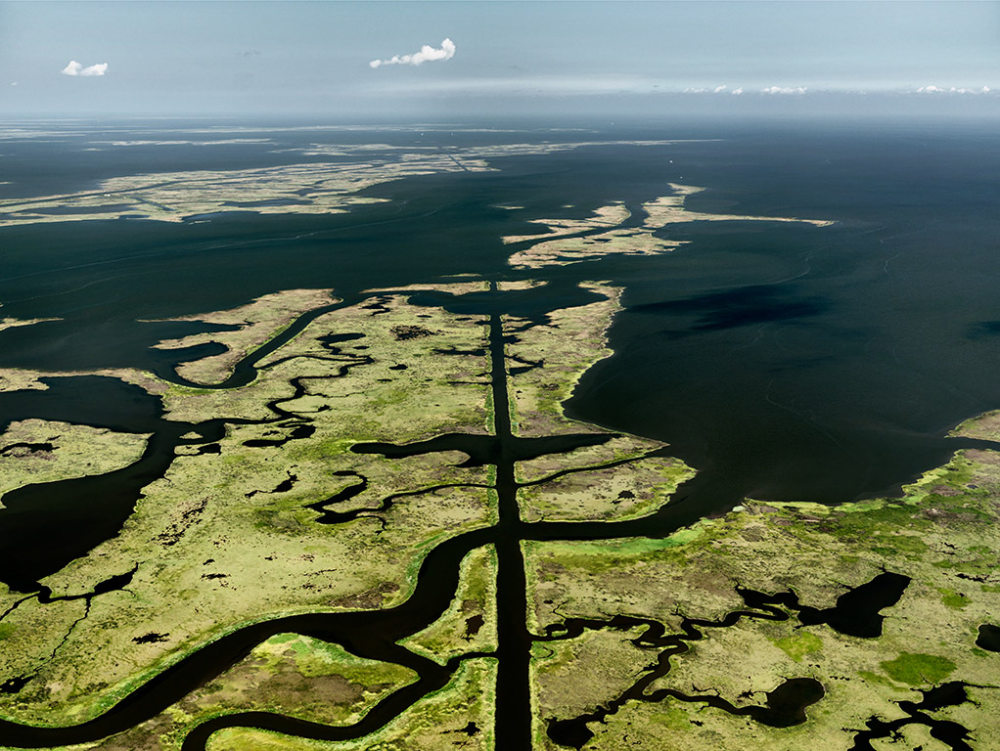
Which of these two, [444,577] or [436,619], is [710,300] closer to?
[444,577]

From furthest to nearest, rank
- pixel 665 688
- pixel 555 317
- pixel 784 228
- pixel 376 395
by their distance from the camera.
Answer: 1. pixel 784 228
2. pixel 555 317
3. pixel 376 395
4. pixel 665 688

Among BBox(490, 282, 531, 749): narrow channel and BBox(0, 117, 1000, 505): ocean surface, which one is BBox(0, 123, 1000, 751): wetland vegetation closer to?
BBox(490, 282, 531, 749): narrow channel

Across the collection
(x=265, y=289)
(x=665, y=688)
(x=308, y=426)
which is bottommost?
(x=665, y=688)

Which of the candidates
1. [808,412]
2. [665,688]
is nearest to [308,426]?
[665,688]

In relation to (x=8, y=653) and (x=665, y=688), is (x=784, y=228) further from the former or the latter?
(x=8, y=653)

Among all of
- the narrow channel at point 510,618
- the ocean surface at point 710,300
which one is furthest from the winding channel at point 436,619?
the ocean surface at point 710,300

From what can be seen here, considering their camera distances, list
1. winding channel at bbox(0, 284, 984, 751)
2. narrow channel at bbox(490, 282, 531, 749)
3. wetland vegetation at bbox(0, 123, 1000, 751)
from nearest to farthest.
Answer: winding channel at bbox(0, 284, 984, 751), narrow channel at bbox(490, 282, 531, 749), wetland vegetation at bbox(0, 123, 1000, 751)

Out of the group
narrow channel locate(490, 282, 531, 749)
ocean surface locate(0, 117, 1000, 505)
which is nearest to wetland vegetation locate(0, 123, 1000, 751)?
narrow channel locate(490, 282, 531, 749)
